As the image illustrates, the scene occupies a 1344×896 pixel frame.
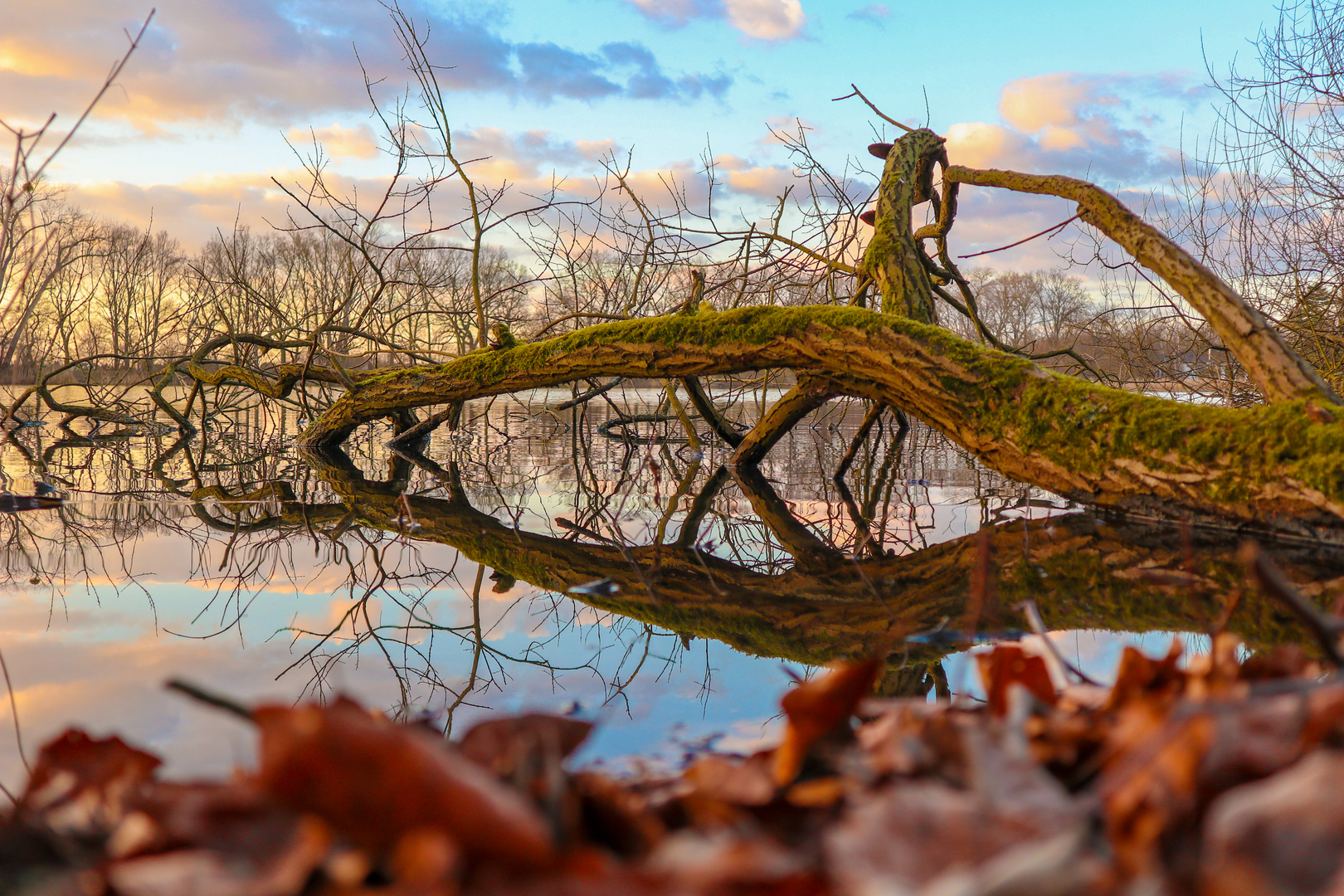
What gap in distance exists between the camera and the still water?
1.75 metres

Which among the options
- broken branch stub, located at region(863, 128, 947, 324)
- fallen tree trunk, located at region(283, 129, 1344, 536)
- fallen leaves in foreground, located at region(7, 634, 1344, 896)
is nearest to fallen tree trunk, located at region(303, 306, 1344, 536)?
fallen tree trunk, located at region(283, 129, 1344, 536)

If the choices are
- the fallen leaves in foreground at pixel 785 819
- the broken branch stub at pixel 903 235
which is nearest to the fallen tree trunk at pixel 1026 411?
the broken branch stub at pixel 903 235

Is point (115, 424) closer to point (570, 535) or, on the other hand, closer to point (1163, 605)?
point (570, 535)

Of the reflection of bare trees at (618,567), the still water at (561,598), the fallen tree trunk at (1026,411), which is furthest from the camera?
the fallen tree trunk at (1026,411)

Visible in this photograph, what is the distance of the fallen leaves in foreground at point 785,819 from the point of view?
626 mm

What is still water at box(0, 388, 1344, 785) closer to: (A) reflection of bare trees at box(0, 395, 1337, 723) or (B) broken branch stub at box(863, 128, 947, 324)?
(A) reflection of bare trees at box(0, 395, 1337, 723)

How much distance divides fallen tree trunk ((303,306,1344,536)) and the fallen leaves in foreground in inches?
118

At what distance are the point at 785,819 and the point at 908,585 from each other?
199 cm

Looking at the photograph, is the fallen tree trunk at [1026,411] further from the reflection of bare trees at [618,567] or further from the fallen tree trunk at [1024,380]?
the reflection of bare trees at [618,567]

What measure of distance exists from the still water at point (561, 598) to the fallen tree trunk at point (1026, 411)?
214 millimetres

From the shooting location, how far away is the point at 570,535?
3896mm

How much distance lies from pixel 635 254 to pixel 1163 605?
759 centimetres

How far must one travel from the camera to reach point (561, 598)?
268cm

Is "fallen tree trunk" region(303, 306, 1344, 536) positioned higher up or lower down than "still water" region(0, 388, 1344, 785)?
higher up
